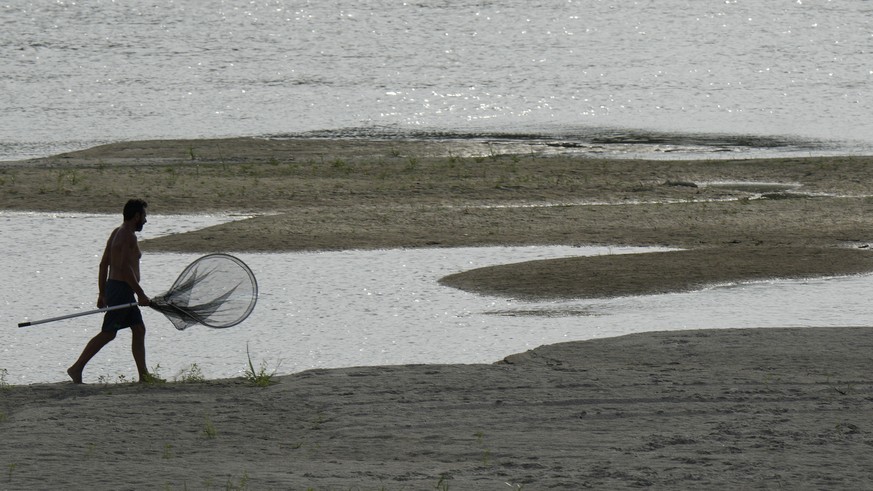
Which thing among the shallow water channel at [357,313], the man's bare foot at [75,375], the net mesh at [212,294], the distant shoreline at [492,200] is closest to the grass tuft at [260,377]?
the net mesh at [212,294]

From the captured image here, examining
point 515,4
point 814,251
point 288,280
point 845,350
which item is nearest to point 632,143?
point 814,251

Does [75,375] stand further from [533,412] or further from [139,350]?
[533,412]

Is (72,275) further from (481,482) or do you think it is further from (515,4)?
(515,4)

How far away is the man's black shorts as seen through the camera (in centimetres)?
1106

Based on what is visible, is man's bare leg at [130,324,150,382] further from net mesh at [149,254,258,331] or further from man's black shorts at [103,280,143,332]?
net mesh at [149,254,258,331]

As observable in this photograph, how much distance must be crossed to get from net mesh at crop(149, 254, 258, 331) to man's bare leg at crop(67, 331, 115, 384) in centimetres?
49

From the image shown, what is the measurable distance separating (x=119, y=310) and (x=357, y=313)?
13.0 ft

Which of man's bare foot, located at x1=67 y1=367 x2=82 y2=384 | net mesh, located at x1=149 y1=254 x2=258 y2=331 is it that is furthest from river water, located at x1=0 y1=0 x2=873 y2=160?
man's bare foot, located at x1=67 y1=367 x2=82 y2=384

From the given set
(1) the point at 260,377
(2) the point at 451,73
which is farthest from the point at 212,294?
(2) the point at 451,73

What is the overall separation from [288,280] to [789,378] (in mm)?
7317

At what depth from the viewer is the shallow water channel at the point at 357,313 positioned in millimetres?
12656

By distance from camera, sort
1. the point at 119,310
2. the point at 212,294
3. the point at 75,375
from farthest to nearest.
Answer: the point at 212,294, the point at 119,310, the point at 75,375

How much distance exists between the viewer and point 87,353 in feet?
36.3

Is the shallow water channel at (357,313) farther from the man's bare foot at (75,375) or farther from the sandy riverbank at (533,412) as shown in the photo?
the sandy riverbank at (533,412)
